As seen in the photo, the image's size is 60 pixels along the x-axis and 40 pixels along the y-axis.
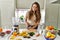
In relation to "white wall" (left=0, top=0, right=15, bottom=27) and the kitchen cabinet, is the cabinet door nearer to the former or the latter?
the kitchen cabinet

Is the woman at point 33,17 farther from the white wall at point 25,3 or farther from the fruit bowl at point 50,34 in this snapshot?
the fruit bowl at point 50,34

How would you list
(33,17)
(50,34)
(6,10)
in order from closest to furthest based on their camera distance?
(50,34) → (33,17) → (6,10)

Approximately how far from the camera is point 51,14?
3.29 m

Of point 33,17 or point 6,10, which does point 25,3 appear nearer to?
point 6,10

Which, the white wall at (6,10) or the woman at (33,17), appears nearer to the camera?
the woman at (33,17)

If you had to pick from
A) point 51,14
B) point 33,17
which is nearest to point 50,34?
point 33,17

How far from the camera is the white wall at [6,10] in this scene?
3.20 metres

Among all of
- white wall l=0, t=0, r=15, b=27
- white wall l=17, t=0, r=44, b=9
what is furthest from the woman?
white wall l=0, t=0, r=15, b=27

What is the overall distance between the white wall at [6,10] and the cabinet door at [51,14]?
30.0 inches

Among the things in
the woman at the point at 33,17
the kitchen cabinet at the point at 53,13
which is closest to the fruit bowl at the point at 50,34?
the woman at the point at 33,17

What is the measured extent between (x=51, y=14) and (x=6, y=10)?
3.23 ft

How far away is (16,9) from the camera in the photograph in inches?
125

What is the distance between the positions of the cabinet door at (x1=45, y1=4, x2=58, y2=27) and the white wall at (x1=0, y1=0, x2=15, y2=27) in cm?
76

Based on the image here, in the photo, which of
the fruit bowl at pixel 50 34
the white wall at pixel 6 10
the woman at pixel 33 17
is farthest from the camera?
the white wall at pixel 6 10
